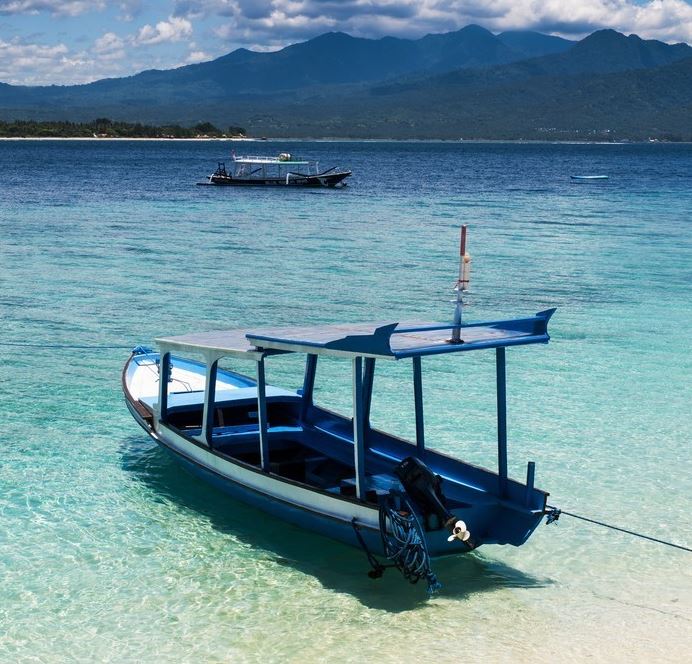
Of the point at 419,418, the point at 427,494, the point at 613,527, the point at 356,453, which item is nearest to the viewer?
the point at 427,494

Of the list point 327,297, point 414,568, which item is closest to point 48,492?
point 414,568

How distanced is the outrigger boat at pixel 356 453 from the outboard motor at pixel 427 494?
1 cm

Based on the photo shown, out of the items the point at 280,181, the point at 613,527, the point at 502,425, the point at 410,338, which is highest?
the point at 410,338

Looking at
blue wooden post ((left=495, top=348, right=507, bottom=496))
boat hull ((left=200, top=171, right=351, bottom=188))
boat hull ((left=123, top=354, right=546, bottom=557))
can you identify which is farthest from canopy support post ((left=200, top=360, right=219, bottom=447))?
boat hull ((left=200, top=171, right=351, bottom=188))

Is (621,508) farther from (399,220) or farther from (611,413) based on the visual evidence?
(399,220)

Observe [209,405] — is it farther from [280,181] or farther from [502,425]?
[280,181]

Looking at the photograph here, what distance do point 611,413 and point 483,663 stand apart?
24.6 ft

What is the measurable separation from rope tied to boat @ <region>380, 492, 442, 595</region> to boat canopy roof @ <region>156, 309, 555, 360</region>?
138 centimetres

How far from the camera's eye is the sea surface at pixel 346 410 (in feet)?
30.2

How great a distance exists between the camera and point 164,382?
12.5 meters

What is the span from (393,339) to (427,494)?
1.45 m

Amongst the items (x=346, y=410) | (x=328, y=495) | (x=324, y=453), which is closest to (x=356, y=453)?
(x=328, y=495)

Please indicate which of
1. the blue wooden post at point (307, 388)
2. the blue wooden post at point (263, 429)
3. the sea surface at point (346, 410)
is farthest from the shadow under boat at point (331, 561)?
the blue wooden post at point (307, 388)

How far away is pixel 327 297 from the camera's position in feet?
83.3
